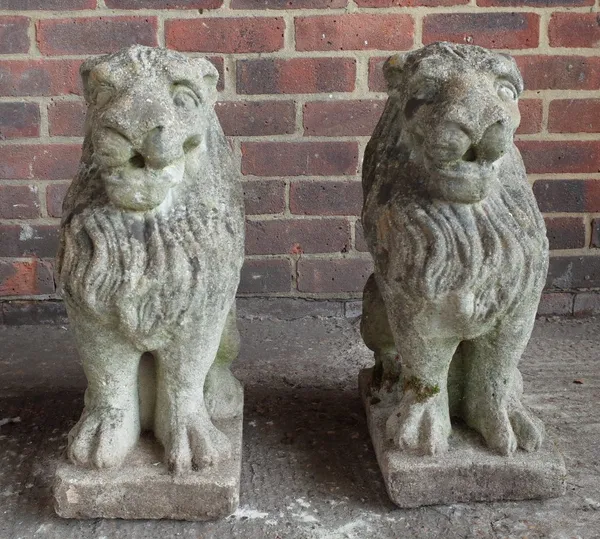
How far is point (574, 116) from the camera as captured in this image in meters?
2.18

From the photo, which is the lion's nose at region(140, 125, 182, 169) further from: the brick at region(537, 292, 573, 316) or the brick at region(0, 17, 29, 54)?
the brick at region(537, 292, 573, 316)

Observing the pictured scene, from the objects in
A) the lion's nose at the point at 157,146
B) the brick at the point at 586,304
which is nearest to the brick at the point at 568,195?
the brick at the point at 586,304

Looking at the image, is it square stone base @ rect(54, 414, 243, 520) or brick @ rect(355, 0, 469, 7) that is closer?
square stone base @ rect(54, 414, 243, 520)

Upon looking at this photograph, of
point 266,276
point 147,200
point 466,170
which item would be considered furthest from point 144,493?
point 266,276

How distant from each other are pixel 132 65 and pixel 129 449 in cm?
64

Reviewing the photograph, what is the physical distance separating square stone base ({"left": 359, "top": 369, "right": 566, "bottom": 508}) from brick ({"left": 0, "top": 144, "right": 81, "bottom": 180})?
1.25 metres

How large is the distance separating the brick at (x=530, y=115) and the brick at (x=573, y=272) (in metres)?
0.37

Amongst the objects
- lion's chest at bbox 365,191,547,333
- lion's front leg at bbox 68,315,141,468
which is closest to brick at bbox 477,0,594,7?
lion's chest at bbox 365,191,547,333

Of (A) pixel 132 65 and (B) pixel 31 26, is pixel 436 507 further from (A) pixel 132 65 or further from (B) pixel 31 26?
(B) pixel 31 26

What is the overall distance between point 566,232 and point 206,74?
135 centimetres

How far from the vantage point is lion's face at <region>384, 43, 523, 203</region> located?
3.92ft

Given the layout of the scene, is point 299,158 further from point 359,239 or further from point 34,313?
point 34,313

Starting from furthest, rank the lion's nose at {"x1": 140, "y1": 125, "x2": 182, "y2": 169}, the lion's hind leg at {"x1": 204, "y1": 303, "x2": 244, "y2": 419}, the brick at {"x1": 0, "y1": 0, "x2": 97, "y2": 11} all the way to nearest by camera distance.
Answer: the brick at {"x1": 0, "y1": 0, "x2": 97, "y2": 11} < the lion's hind leg at {"x1": 204, "y1": 303, "x2": 244, "y2": 419} < the lion's nose at {"x1": 140, "y1": 125, "x2": 182, "y2": 169}

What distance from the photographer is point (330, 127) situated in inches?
84.8
